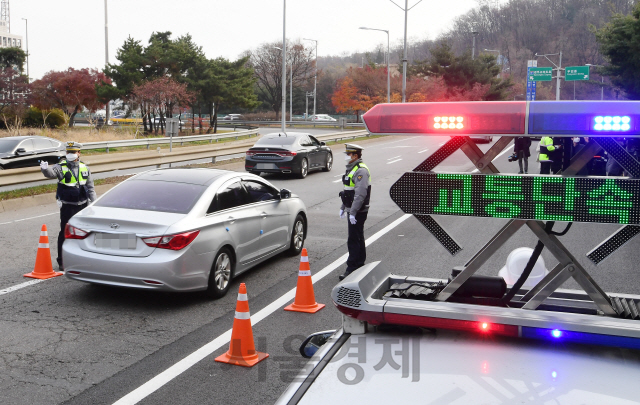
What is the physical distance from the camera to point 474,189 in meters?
3.02

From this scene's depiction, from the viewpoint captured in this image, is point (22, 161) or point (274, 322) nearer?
point (274, 322)

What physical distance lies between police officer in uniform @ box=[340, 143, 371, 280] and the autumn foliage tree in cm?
3927

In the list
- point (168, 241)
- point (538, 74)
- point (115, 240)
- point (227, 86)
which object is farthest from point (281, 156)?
point (538, 74)

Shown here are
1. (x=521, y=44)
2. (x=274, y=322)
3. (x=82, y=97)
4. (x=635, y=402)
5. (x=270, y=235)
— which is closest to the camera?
(x=635, y=402)

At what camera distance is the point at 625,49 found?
2766 centimetres

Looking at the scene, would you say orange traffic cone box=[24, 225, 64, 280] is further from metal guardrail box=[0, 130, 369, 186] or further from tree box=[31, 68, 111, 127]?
tree box=[31, 68, 111, 127]

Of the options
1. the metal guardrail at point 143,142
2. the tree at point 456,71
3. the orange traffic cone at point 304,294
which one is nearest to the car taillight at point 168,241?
the orange traffic cone at point 304,294

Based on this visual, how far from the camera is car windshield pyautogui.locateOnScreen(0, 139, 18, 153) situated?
22134 mm

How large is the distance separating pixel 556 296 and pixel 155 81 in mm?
45946

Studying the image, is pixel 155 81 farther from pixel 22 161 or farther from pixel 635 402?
pixel 635 402

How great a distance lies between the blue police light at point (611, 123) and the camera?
9.00ft

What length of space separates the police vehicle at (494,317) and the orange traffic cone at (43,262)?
642 centimetres

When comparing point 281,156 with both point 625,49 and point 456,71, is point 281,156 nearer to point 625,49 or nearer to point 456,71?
point 625,49

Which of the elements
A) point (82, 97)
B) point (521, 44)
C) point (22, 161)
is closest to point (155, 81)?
point (82, 97)
